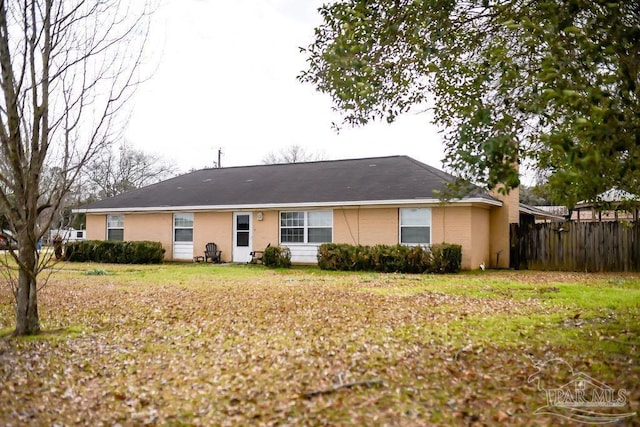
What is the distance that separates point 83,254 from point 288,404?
19.8m

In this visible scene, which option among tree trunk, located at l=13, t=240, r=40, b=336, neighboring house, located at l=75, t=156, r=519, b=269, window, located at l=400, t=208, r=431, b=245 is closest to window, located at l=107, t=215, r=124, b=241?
neighboring house, located at l=75, t=156, r=519, b=269

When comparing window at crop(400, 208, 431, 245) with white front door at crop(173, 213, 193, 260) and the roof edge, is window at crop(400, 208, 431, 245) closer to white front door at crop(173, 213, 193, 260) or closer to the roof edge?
the roof edge

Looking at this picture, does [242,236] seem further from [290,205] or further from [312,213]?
[312,213]

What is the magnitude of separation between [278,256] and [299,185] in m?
4.07

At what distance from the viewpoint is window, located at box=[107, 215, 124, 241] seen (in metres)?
22.5

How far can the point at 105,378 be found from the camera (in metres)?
5.05

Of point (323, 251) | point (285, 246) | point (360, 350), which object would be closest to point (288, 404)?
point (360, 350)

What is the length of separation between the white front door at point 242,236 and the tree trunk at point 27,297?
43.2ft

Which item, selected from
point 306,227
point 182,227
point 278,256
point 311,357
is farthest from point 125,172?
point 311,357

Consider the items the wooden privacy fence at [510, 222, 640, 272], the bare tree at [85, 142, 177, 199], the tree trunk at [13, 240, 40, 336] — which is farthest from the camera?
the bare tree at [85, 142, 177, 199]

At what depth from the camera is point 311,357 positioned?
546 centimetres

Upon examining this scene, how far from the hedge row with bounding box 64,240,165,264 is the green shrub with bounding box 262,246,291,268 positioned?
17.9ft

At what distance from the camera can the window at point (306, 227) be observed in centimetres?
1845

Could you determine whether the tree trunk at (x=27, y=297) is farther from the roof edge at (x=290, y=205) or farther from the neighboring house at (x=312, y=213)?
the neighboring house at (x=312, y=213)
